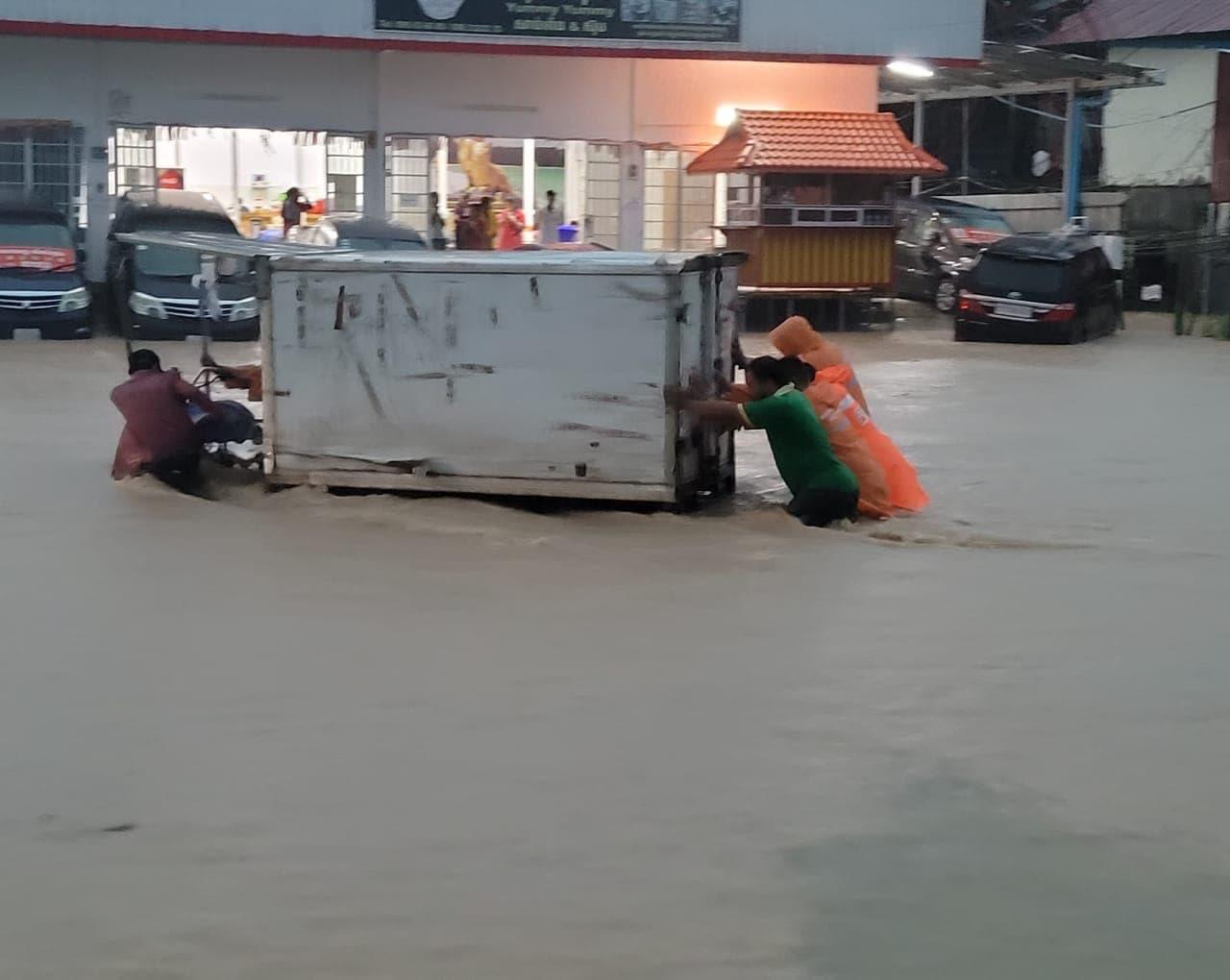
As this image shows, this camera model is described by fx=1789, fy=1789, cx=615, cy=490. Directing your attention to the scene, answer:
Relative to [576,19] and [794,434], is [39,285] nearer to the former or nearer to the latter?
[576,19]

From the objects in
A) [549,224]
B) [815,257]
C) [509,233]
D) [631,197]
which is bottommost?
[815,257]

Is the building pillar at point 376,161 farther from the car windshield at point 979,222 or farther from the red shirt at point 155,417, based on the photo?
the red shirt at point 155,417

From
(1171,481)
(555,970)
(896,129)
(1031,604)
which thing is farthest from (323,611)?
(896,129)

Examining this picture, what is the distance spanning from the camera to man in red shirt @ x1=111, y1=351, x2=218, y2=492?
1081cm

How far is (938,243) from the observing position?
27.6 metres

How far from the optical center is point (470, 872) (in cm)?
484

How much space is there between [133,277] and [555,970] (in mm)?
18198

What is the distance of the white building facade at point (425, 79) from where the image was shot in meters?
24.3

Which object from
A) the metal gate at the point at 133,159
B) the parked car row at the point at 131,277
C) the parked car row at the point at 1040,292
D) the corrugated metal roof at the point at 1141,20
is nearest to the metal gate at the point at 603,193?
the parked car row at the point at 131,277

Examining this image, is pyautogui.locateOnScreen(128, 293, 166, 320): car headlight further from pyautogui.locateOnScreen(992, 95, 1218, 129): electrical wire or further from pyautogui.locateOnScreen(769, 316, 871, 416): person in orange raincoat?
→ pyautogui.locateOnScreen(992, 95, 1218, 129): electrical wire

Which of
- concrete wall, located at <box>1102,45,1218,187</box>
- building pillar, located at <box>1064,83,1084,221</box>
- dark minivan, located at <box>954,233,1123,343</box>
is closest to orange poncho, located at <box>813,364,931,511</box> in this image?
dark minivan, located at <box>954,233,1123,343</box>

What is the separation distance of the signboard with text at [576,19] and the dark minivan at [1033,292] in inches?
211

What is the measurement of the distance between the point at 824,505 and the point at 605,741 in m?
4.22

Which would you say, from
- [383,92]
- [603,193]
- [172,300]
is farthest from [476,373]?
[603,193]
